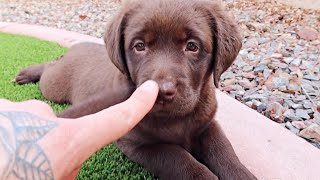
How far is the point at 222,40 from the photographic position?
280 centimetres

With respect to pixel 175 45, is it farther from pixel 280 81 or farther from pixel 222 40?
pixel 280 81

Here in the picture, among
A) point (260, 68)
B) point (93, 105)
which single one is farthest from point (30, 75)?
point (93, 105)

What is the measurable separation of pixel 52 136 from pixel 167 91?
909 millimetres

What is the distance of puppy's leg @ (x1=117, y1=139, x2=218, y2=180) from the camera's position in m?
2.43

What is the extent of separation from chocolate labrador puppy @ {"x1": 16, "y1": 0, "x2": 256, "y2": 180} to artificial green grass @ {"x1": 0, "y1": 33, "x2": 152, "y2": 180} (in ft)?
0.31

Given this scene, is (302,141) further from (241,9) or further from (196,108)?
(241,9)

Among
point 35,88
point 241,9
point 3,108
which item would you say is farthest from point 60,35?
point 3,108

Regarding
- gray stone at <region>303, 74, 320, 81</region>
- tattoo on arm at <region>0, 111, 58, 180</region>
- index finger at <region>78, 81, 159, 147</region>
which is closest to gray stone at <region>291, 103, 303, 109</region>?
gray stone at <region>303, 74, 320, 81</region>

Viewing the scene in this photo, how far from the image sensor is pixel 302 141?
3135mm

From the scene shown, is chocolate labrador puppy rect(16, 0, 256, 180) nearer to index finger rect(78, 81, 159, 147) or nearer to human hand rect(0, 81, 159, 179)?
index finger rect(78, 81, 159, 147)

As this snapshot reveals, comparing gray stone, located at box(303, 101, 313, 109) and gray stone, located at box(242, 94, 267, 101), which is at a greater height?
gray stone, located at box(303, 101, 313, 109)

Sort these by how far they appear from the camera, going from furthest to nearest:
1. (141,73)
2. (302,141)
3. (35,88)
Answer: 1. (35,88)
2. (302,141)
3. (141,73)

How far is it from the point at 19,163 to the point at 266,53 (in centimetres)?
487

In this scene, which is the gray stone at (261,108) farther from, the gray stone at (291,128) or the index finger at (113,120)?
the index finger at (113,120)
